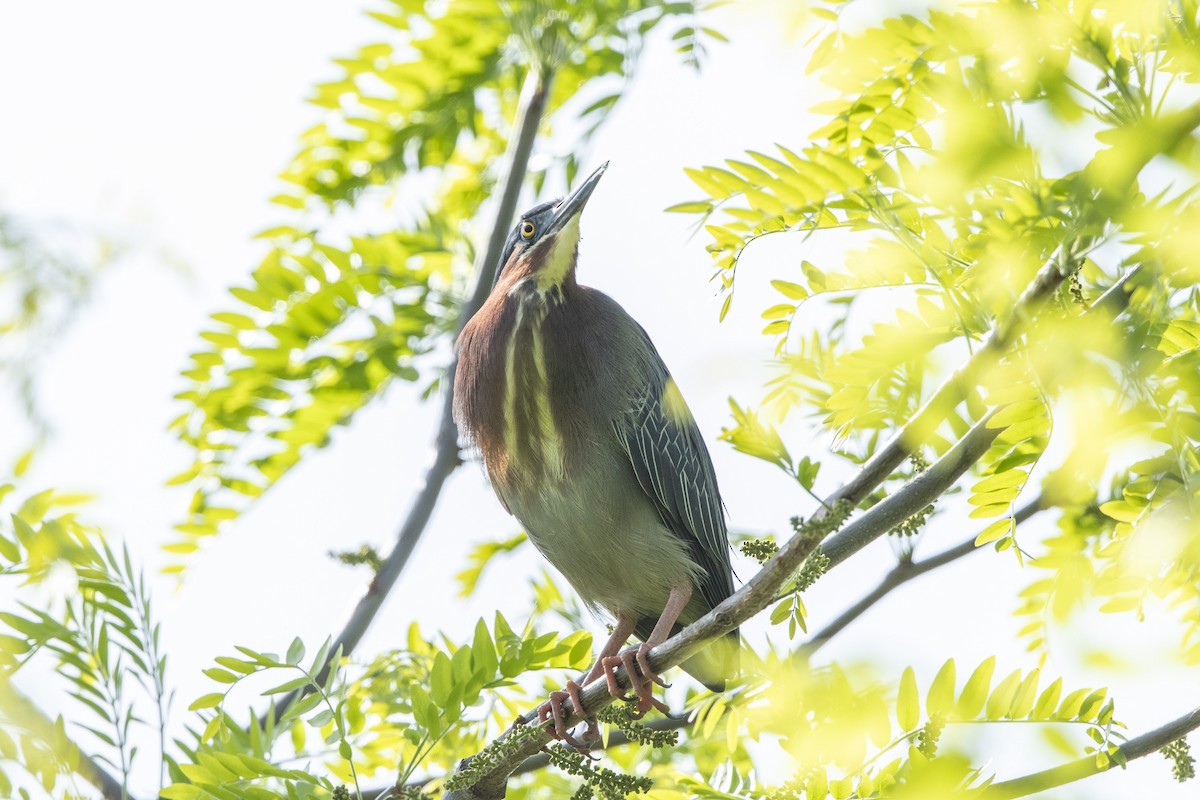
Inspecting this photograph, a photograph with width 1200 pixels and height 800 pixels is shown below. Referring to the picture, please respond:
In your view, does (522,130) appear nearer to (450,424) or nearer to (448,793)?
(450,424)

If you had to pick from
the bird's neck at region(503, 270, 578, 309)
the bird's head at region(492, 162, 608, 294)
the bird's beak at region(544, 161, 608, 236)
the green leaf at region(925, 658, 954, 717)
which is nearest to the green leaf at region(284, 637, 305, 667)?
the green leaf at region(925, 658, 954, 717)

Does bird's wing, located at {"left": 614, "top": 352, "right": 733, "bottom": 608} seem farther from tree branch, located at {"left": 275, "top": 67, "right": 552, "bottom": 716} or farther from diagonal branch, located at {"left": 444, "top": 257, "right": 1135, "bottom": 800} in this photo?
diagonal branch, located at {"left": 444, "top": 257, "right": 1135, "bottom": 800}

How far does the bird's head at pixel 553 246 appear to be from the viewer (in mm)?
4397

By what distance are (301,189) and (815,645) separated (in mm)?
2602

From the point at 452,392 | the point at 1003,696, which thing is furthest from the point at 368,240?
the point at 1003,696

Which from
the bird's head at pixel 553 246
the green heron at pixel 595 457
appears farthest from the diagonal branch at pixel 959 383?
the bird's head at pixel 553 246

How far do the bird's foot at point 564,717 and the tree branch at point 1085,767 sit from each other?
4.42ft

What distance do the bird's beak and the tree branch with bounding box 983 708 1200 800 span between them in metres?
2.77

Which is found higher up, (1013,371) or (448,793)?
(1013,371)

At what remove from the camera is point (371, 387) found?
174 inches

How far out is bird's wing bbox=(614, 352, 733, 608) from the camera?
3.99 meters

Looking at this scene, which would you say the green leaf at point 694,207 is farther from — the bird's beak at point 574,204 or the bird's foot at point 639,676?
the bird's beak at point 574,204

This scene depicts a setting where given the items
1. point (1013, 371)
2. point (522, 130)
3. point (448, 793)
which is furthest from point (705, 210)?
point (522, 130)

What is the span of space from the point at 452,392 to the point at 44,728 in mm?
2192
